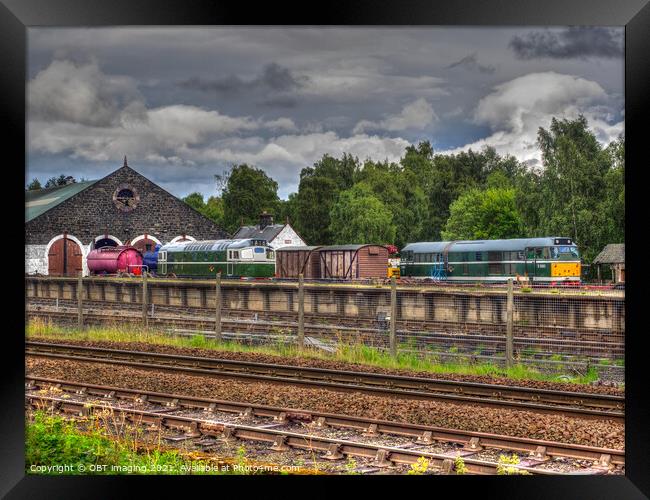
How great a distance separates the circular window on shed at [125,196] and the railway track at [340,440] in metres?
20.1

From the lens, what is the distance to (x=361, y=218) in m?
26.3

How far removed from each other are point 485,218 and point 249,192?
10661 millimetres

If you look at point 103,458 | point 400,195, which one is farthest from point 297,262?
point 103,458

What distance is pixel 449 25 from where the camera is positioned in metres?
5.85

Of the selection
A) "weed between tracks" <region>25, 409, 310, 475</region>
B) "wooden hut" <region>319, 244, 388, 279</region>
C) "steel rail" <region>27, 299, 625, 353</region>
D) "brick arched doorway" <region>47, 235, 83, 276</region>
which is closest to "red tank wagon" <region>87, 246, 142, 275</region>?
"brick arched doorway" <region>47, 235, 83, 276</region>

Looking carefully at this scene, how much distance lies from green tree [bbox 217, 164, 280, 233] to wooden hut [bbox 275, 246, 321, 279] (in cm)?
503

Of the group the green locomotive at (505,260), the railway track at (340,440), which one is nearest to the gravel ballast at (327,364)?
the railway track at (340,440)

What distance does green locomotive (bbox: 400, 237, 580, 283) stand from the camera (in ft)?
93.1

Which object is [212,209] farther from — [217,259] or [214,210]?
[217,259]

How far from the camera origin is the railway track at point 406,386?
33.7ft

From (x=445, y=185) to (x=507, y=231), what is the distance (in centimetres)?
343

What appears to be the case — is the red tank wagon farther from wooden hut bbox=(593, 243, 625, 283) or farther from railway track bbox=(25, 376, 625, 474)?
railway track bbox=(25, 376, 625, 474)

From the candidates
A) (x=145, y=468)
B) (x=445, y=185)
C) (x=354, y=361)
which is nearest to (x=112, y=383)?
(x=354, y=361)

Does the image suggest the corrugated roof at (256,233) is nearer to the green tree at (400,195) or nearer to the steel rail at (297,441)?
the green tree at (400,195)
